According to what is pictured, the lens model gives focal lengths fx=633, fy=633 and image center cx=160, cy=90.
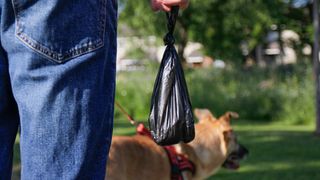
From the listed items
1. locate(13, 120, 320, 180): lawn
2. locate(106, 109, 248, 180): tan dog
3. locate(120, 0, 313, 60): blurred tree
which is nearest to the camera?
locate(106, 109, 248, 180): tan dog

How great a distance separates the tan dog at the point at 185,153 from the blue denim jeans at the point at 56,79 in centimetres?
265

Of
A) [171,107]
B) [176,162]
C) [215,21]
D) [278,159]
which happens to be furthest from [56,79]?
[215,21]

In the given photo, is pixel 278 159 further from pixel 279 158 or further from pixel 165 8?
pixel 165 8

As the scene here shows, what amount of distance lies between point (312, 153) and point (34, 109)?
9.33 meters

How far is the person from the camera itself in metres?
1.79

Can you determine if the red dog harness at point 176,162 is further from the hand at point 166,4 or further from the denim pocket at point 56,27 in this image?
the denim pocket at point 56,27

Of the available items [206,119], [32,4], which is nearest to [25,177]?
[32,4]

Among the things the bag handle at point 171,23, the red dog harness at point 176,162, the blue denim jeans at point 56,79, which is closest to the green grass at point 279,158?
the red dog harness at point 176,162

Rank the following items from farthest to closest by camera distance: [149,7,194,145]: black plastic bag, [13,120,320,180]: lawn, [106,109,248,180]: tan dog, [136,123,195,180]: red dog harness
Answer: [13,120,320,180]: lawn, [136,123,195,180]: red dog harness, [106,109,248,180]: tan dog, [149,7,194,145]: black plastic bag

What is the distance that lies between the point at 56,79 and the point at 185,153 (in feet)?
11.7

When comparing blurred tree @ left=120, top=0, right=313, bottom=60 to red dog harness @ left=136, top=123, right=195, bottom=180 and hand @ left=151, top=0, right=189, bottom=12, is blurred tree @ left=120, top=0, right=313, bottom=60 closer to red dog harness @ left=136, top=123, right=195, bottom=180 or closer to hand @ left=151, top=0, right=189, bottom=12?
red dog harness @ left=136, top=123, right=195, bottom=180

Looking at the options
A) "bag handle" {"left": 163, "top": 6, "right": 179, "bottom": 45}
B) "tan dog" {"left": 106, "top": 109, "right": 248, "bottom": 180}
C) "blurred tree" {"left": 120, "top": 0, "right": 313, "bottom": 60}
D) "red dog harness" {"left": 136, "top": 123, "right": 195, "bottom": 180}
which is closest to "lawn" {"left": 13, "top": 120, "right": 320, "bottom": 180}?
"tan dog" {"left": 106, "top": 109, "right": 248, "bottom": 180}

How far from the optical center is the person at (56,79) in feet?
5.87

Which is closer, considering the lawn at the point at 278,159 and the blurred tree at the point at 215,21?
the lawn at the point at 278,159
